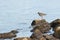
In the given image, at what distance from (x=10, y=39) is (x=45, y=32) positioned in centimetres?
199

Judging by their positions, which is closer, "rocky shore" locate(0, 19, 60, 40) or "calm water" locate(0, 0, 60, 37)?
"rocky shore" locate(0, 19, 60, 40)

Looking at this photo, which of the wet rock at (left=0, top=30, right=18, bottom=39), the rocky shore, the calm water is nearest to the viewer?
the rocky shore

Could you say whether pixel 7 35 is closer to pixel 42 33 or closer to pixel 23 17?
pixel 42 33

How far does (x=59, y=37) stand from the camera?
13172 mm

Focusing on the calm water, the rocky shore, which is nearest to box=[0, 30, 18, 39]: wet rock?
the rocky shore

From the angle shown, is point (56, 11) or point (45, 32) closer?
point (45, 32)

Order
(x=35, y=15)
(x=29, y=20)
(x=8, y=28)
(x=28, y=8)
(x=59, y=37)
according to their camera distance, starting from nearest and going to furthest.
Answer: (x=59, y=37) < (x=8, y=28) < (x=29, y=20) < (x=35, y=15) < (x=28, y=8)

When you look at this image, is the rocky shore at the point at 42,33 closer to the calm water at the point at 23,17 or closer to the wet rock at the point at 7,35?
the wet rock at the point at 7,35

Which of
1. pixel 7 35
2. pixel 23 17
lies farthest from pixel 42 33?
pixel 23 17

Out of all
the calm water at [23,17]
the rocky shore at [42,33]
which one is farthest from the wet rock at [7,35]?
the calm water at [23,17]

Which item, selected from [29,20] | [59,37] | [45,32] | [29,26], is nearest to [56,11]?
[29,20]

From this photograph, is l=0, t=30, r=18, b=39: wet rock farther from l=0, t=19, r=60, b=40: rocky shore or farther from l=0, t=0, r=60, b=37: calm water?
l=0, t=0, r=60, b=37: calm water

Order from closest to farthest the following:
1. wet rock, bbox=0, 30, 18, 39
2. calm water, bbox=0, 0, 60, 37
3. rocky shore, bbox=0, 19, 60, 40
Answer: rocky shore, bbox=0, 19, 60, 40 → wet rock, bbox=0, 30, 18, 39 → calm water, bbox=0, 0, 60, 37

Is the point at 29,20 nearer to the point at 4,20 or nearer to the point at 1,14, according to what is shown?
the point at 4,20
